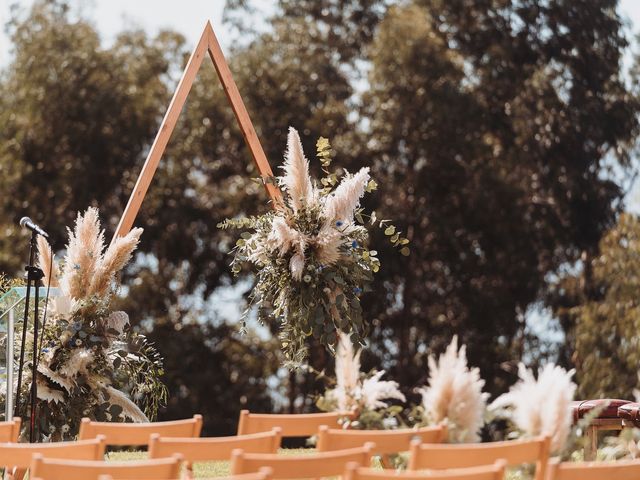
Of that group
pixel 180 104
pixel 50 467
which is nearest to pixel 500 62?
pixel 180 104

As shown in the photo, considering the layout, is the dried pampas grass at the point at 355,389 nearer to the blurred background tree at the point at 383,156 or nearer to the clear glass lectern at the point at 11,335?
the clear glass lectern at the point at 11,335

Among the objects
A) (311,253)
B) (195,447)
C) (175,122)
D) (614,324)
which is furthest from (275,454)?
→ (614,324)

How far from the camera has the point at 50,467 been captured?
11.4ft

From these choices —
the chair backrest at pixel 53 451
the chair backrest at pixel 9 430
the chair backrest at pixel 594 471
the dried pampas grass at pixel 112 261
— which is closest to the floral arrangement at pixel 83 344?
the dried pampas grass at pixel 112 261

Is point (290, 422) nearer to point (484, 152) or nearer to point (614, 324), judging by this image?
point (614, 324)

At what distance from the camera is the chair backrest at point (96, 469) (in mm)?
3449

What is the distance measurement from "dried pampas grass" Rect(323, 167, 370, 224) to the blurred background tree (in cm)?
737

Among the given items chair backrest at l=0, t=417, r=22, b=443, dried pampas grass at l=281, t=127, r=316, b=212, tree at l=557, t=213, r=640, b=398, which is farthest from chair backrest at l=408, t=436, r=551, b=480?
tree at l=557, t=213, r=640, b=398

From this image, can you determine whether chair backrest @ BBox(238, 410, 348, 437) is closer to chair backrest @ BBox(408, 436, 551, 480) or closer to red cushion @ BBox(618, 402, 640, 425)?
chair backrest @ BBox(408, 436, 551, 480)

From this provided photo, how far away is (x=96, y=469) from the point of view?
346 centimetres

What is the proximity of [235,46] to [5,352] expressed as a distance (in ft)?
30.3

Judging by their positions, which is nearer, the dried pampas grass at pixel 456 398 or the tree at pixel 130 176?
the dried pampas grass at pixel 456 398

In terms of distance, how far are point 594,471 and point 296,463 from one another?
990 mm

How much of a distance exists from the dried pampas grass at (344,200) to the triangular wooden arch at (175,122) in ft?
1.40
